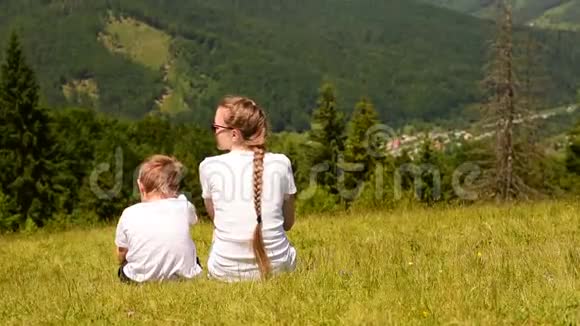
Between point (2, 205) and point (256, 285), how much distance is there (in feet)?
116

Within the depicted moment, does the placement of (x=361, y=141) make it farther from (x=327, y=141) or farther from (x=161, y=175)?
(x=161, y=175)

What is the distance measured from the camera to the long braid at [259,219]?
6316 millimetres

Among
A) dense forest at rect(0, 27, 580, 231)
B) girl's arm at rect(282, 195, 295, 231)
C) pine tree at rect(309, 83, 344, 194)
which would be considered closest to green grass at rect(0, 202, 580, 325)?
girl's arm at rect(282, 195, 295, 231)

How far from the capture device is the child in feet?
23.4

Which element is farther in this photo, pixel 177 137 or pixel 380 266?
pixel 177 137

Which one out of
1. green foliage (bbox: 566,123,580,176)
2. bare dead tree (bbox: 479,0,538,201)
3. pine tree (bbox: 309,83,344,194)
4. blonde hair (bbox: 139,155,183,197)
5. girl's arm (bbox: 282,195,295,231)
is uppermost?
blonde hair (bbox: 139,155,183,197)

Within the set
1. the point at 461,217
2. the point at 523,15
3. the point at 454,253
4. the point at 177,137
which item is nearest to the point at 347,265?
the point at 454,253

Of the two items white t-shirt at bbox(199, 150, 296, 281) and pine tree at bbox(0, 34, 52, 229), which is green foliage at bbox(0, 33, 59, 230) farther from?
white t-shirt at bbox(199, 150, 296, 281)

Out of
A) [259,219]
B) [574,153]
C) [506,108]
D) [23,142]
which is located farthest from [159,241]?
[574,153]

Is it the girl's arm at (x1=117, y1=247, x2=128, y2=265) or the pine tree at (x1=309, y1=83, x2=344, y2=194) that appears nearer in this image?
the girl's arm at (x1=117, y1=247, x2=128, y2=265)

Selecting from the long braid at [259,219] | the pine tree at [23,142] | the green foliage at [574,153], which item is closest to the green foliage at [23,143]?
the pine tree at [23,142]

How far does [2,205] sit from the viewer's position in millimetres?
38094

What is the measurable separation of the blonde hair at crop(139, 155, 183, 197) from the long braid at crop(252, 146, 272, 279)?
1.11m

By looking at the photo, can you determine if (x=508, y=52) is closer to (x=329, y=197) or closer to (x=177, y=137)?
(x=329, y=197)
